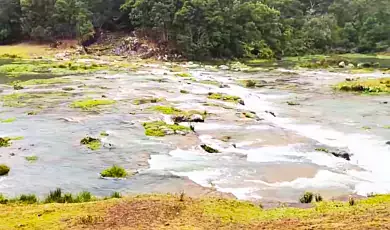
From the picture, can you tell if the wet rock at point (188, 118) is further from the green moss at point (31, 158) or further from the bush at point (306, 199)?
the bush at point (306, 199)

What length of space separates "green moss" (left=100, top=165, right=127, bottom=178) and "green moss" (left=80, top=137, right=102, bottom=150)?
15.4 ft

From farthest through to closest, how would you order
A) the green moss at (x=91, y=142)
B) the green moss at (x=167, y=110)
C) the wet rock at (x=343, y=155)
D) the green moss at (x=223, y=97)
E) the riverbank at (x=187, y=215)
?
the green moss at (x=223, y=97) → the green moss at (x=167, y=110) → the green moss at (x=91, y=142) → the wet rock at (x=343, y=155) → the riverbank at (x=187, y=215)

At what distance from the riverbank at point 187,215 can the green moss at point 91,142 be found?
10201 millimetres

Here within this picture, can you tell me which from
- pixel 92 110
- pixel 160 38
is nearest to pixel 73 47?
pixel 160 38

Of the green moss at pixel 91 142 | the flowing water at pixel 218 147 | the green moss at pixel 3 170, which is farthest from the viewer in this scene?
the green moss at pixel 91 142

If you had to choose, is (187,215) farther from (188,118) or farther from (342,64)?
(342,64)

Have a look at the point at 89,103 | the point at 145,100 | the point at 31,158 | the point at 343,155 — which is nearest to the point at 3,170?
the point at 31,158

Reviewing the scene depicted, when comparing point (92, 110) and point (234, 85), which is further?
point (234, 85)

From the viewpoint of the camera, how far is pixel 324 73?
→ 63906mm

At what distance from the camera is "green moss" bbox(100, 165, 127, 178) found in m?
20.3

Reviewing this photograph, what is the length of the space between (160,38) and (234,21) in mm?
13828

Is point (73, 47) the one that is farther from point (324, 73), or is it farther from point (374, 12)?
point (374, 12)

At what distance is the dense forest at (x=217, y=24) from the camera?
86438 mm

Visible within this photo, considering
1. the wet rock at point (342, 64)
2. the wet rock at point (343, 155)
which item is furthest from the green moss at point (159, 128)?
the wet rock at point (342, 64)
